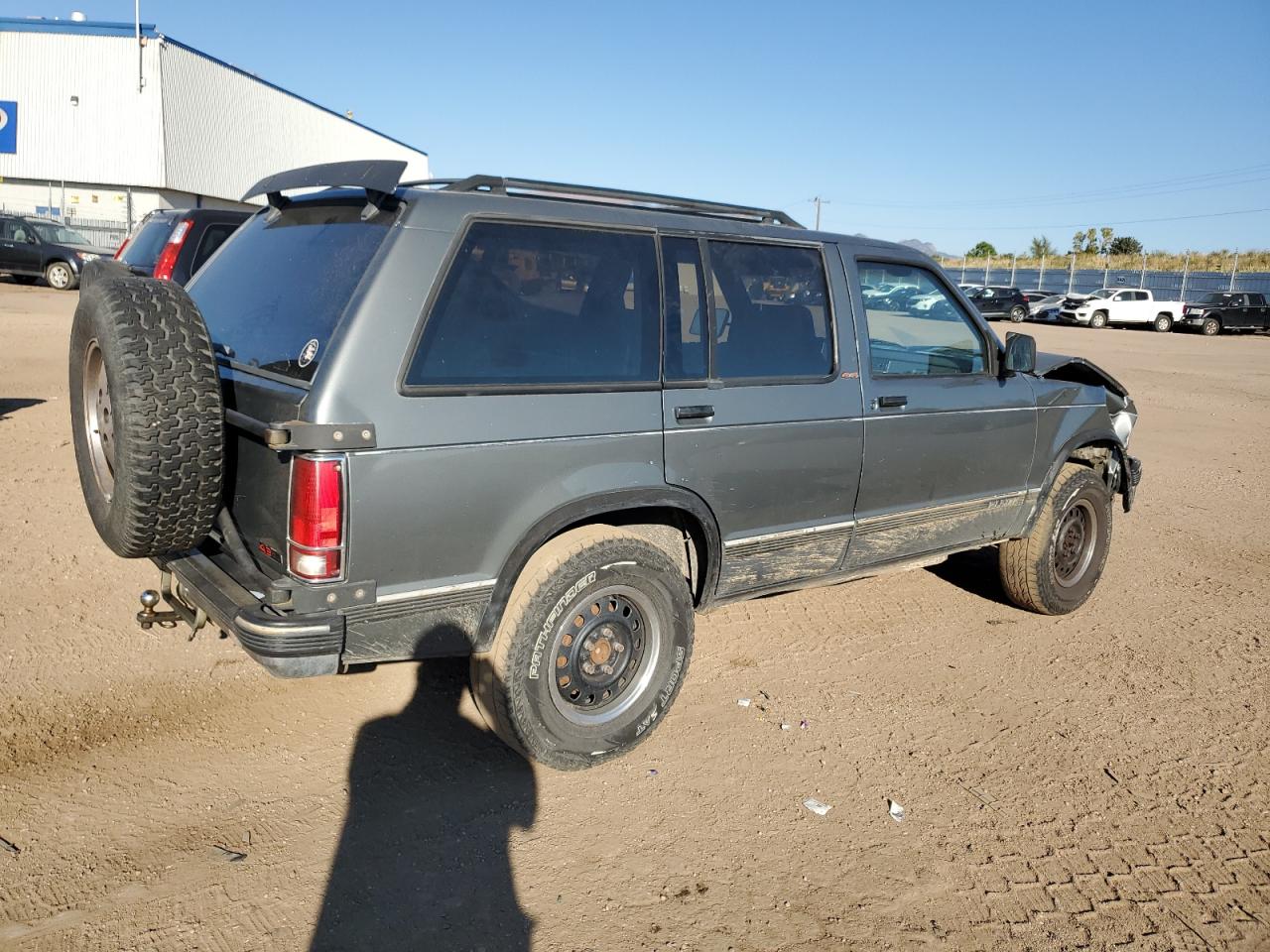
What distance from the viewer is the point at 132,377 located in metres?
2.76

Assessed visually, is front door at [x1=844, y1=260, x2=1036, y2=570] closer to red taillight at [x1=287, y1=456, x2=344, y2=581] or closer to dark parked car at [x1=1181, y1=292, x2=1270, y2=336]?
red taillight at [x1=287, y1=456, x2=344, y2=581]

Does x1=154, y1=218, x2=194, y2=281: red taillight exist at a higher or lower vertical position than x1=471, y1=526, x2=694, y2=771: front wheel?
higher

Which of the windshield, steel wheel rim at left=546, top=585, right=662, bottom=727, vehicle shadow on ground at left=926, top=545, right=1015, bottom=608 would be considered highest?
the windshield

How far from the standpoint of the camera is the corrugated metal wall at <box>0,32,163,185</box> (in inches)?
1378

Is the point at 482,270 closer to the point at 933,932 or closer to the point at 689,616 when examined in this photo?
the point at 689,616

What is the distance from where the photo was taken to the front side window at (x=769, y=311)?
379 cm

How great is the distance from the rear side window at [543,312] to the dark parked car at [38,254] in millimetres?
22725

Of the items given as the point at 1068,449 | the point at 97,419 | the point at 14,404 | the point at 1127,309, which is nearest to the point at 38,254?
the point at 14,404

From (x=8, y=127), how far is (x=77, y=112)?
276 cm

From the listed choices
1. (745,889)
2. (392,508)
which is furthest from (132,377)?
(745,889)

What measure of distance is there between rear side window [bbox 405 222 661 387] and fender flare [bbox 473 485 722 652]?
1.37ft

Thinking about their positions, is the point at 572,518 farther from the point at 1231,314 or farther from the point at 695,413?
the point at 1231,314

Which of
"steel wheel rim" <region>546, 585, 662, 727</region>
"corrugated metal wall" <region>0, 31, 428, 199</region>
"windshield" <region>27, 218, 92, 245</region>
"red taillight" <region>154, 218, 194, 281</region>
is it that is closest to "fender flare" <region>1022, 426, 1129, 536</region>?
"steel wheel rim" <region>546, 585, 662, 727</region>

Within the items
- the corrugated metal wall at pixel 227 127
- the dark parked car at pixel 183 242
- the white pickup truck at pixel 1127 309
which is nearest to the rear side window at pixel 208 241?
the dark parked car at pixel 183 242
